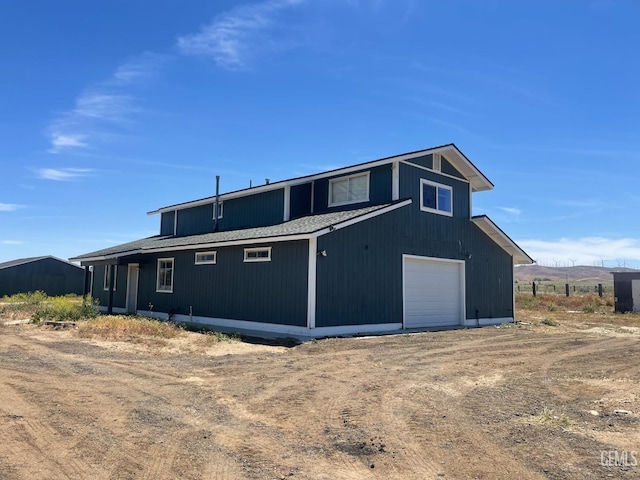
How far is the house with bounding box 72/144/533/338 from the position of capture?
14.4m

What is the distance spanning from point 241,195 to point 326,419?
51.0 ft

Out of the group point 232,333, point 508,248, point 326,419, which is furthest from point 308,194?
point 326,419

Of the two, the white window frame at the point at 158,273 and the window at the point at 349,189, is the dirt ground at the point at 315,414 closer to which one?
the window at the point at 349,189

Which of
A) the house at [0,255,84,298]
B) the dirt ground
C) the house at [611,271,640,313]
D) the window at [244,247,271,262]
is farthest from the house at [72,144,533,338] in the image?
the house at [0,255,84,298]

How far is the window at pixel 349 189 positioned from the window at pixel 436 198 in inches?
78.1

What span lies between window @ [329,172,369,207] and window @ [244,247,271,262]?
155 inches

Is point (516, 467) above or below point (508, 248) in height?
below

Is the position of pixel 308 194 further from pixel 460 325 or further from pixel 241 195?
pixel 460 325

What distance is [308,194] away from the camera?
19234 millimetres

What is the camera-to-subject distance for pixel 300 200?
1894 centimetres

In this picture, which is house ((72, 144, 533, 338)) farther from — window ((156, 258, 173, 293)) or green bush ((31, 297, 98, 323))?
green bush ((31, 297, 98, 323))

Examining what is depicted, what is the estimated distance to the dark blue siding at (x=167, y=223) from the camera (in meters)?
25.2

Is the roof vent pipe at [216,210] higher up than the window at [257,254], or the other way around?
the roof vent pipe at [216,210]

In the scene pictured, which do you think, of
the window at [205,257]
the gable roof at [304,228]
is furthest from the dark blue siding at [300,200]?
the window at [205,257]
